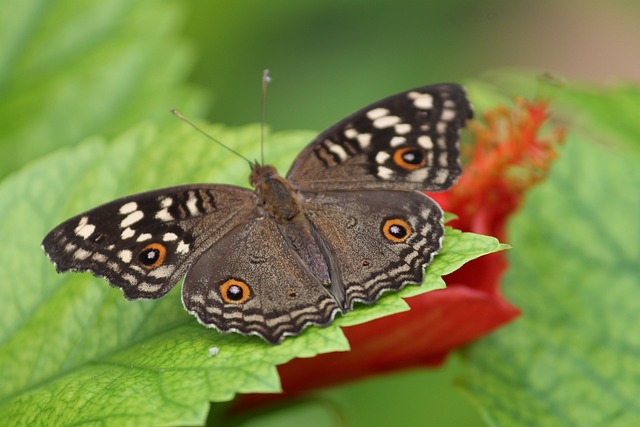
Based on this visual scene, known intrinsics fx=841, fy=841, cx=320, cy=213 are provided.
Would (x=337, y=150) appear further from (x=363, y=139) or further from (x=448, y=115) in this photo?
(x=448, y=115)

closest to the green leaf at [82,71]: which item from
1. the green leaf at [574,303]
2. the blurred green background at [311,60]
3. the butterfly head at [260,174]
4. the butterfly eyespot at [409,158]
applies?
the blurred green background at [311,60]

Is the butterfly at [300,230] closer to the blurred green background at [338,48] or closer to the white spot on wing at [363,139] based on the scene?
the white spot on wing at [363,139]

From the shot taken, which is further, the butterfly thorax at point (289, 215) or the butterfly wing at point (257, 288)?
the butterfly thorax at point (289, 215)

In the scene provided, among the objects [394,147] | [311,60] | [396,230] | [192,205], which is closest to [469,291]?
[396,230]

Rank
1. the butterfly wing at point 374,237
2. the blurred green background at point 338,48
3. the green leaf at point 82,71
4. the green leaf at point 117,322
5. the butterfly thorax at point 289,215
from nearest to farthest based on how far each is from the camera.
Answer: the green leaf at point 117,322
the butterfly wing at point 374,237
the butterfly thorax at point 289,215
the green leaf at point 82,71
the blurred green background at point 338,48

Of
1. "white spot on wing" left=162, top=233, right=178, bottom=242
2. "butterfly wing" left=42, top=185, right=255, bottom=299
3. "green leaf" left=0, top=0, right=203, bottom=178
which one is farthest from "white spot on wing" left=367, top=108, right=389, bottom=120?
"green leaf" left=0, top=0, right=203, bottom=178

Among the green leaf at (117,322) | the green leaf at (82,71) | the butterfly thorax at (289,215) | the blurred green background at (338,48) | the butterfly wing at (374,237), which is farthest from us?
the blurred green background at (338,48)

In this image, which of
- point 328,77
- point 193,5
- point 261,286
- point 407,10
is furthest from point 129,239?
point 407,10
